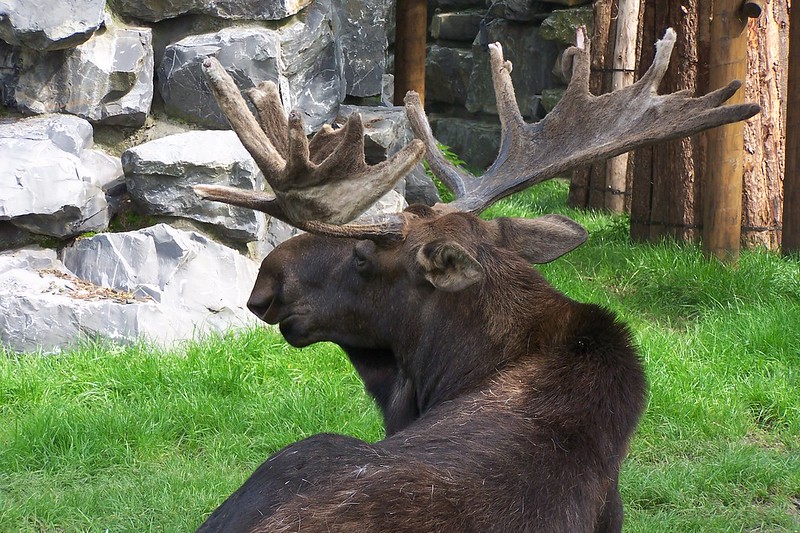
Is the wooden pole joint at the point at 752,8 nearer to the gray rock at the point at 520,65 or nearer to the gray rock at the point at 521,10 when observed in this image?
the gray rock at the point at 520,65

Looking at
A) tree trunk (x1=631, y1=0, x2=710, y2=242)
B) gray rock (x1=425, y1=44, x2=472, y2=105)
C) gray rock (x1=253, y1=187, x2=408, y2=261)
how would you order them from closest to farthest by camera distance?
gray rock (x1=253, y1=187, x2=408, y2=261) → tree trunk (x1=631, y1=0, x2=710, y2=242) → gray rock (x1=425, y1=44, x2=472, y2=105)

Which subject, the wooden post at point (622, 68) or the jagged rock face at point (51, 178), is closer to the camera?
the jagged rock face at point (51, 178)

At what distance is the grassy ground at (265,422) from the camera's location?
446 cm

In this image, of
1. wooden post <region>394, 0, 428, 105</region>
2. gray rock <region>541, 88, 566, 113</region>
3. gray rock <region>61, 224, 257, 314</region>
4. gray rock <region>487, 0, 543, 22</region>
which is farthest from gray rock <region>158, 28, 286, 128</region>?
gray rock <region>487, 0, 543, 22</region>

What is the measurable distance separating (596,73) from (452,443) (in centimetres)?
822

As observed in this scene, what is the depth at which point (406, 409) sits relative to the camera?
361cm

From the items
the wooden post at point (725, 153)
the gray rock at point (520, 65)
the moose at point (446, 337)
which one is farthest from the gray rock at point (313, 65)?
the gray rock at point (520, 65)

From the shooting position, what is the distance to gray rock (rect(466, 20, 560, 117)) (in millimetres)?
14000

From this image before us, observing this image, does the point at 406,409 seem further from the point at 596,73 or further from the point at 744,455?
the point at 596,73

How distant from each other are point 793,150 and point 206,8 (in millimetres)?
4402

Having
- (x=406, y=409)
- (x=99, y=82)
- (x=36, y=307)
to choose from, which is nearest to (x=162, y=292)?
(x=36, y=307)

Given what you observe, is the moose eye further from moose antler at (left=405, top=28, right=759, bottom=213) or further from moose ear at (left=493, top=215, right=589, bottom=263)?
moose antler at (left=405, top=28, right=759, bottom=213)

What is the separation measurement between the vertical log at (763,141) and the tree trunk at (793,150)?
0.80 feet

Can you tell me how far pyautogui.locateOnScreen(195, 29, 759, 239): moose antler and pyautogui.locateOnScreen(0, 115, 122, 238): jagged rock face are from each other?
2766 millimetres
